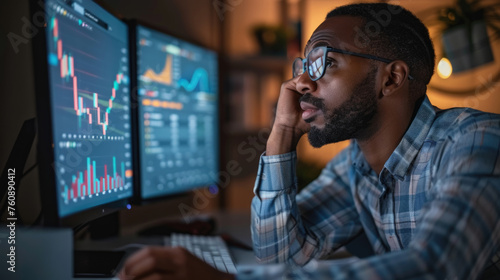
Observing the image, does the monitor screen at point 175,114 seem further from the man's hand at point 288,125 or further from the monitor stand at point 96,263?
the man's hand at point 288,125

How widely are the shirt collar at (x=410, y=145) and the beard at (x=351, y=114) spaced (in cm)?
9

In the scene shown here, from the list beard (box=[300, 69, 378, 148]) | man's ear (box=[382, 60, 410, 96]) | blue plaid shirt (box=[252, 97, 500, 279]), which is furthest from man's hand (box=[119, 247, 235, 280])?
man's ear (box=[382, 60, 410, 96])

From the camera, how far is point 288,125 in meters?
0.99

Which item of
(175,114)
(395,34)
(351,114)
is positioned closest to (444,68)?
(395,34)

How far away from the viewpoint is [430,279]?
0.52m

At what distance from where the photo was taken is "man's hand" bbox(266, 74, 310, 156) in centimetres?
98

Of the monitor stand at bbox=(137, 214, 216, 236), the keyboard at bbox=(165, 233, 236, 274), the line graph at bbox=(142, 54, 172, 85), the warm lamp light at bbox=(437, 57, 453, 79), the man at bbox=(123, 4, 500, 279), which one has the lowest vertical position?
the keyboard at bbox=(165, 233, 236, 274)

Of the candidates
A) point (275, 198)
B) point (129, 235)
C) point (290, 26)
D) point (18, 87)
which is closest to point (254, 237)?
point (275, 198)

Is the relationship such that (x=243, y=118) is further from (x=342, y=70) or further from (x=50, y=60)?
(x=50, y=60)

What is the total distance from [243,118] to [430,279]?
1559 mm

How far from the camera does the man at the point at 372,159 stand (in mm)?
580

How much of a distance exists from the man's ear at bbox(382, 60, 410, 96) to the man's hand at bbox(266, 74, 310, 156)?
203 mm

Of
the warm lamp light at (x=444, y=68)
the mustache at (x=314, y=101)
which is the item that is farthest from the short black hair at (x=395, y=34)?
the warm lamp light at (x=444, y=68)

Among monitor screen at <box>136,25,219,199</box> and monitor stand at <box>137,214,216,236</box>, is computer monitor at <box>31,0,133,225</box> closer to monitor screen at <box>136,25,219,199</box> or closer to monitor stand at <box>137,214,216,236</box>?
monitor screen at <box>136,25,219,199</box>
